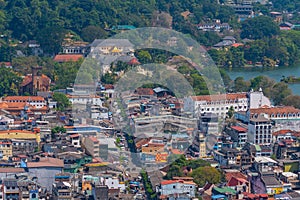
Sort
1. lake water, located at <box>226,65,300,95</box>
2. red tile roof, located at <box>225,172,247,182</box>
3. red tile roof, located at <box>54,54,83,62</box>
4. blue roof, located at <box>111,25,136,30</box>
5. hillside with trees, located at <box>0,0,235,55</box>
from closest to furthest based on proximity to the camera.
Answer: red tile roof, located at <box>225,172,247,182</box> < red tile roof, located at <box>54,54,83,62</box> < lake water, located at <box>226,65,300,95</box> < hillside with trees, located at <box>0,0,235,55</box> < blue roof, located at <box>111,25,136,30</box>

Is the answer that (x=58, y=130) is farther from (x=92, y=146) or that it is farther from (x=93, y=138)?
(x=92, y=146)

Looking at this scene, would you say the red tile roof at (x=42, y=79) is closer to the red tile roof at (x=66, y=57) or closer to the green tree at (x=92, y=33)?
the red tile roof at (x=66, y=57)

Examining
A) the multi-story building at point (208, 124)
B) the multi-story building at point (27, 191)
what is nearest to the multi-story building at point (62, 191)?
the multi-story building at point (27, 191)

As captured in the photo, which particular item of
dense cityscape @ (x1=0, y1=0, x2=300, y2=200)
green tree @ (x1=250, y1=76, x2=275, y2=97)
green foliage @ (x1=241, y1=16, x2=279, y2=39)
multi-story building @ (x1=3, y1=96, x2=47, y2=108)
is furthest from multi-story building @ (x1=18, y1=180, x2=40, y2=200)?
green foliage @ (x1=241, y1=16, x2=279, y2=39)

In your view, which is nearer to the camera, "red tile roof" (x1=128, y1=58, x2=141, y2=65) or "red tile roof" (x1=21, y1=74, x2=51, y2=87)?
"red tile roof" (x1=21, y1=74, x2=51, y2=87)

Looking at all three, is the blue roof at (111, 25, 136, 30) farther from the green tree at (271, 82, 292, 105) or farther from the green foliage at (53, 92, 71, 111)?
the green foliage at (53, 92, 71, 111)

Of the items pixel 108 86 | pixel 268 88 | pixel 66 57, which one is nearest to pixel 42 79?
pixel 108 86
